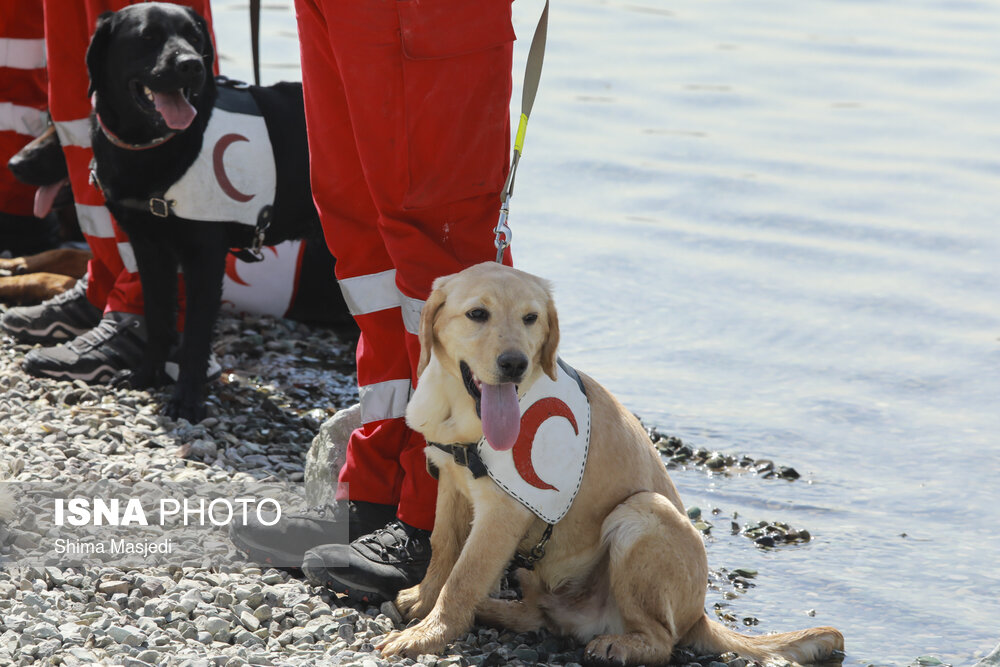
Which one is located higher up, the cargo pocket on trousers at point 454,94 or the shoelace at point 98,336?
the cargo pocket on trousers at point 454,94

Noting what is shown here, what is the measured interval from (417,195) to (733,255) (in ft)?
14.9

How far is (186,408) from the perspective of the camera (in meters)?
4.77

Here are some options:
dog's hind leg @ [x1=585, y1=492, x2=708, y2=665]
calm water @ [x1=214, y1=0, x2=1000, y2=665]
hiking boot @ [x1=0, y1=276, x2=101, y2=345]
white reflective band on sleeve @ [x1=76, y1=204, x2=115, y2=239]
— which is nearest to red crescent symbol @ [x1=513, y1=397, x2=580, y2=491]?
dog's hind leg @ [x1=585, y1=492, x2=708, y2=665]

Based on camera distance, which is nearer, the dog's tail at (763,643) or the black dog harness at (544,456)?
the black dog harness at (544,456)

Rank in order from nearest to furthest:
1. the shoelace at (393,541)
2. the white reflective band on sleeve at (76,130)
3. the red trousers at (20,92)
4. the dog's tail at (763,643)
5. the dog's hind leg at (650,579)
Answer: the dog's hind leg at (650,579)
the dog's tail at (763,643)
the shoelace at (393,541)
the white reflective band on sleeve at (76,130)
the red trousers at (20,92)

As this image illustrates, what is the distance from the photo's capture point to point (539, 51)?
139 inches

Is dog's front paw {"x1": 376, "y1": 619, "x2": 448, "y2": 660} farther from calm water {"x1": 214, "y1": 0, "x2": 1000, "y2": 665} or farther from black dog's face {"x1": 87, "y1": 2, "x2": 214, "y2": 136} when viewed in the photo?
black dog's face {"x1": 87, "y1": 2, "x2": 214, "y2": 136}

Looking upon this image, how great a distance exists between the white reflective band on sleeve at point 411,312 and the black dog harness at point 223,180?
160cm

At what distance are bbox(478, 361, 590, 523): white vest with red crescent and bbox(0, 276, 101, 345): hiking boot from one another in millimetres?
3139

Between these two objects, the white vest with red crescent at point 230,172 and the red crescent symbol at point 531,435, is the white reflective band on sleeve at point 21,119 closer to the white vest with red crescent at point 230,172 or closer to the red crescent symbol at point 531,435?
the white vest with red crescent at point 230,172

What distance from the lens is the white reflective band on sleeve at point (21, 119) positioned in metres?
6.55

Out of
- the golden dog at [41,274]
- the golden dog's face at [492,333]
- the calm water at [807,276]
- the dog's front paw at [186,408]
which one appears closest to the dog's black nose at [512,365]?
the golden dog's face at [492,333]

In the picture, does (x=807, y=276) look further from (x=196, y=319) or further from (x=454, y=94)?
(x=454, y=94)

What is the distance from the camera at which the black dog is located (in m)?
4.64
